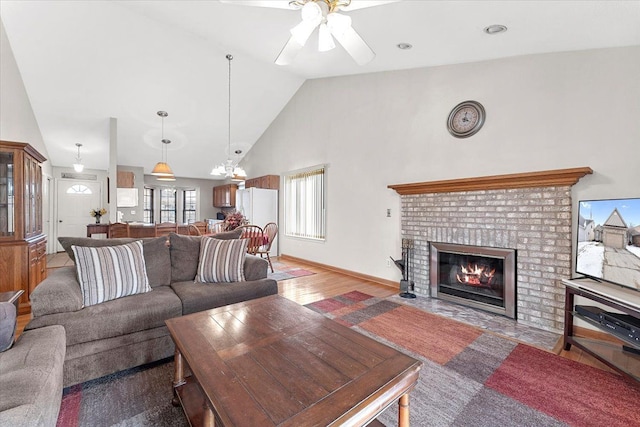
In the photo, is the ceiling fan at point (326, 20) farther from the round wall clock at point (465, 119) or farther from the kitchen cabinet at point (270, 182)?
the kitchen cabinet at point (270, 182)

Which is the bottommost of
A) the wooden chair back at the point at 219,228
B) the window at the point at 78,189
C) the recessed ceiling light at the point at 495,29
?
the wooden chair back at the point at 219,228

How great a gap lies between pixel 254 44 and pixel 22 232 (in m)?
3.69

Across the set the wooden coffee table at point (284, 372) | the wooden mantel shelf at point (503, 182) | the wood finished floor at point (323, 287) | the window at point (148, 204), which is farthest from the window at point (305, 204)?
the window at point (148, 204)

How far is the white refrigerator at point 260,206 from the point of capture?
6.54 meters

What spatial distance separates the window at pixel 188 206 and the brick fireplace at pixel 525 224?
8.10 meters

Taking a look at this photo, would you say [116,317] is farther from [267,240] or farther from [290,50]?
[267,240]

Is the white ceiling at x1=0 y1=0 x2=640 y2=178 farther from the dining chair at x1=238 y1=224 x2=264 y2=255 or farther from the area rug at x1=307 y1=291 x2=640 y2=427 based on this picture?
the dining chair at x1=238 y1=224 x2=264 y2=255

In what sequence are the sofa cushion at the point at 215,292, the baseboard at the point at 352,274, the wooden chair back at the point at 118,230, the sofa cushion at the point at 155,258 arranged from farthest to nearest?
1. the wooden chair back at the point at 118,230
2. the baseboard at the point at 352,274
3. the sofa cushion at the point at 155,258
4. the sofa cushion at the point at 215,292

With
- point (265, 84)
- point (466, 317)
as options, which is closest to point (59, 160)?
point (265, 84)

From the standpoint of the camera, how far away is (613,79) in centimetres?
252

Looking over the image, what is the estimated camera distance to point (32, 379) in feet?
3.94

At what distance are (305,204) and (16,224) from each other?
434 centimetres

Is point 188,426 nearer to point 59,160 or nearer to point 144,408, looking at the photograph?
point 144,408

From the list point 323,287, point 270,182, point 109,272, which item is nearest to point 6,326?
point 109,272
